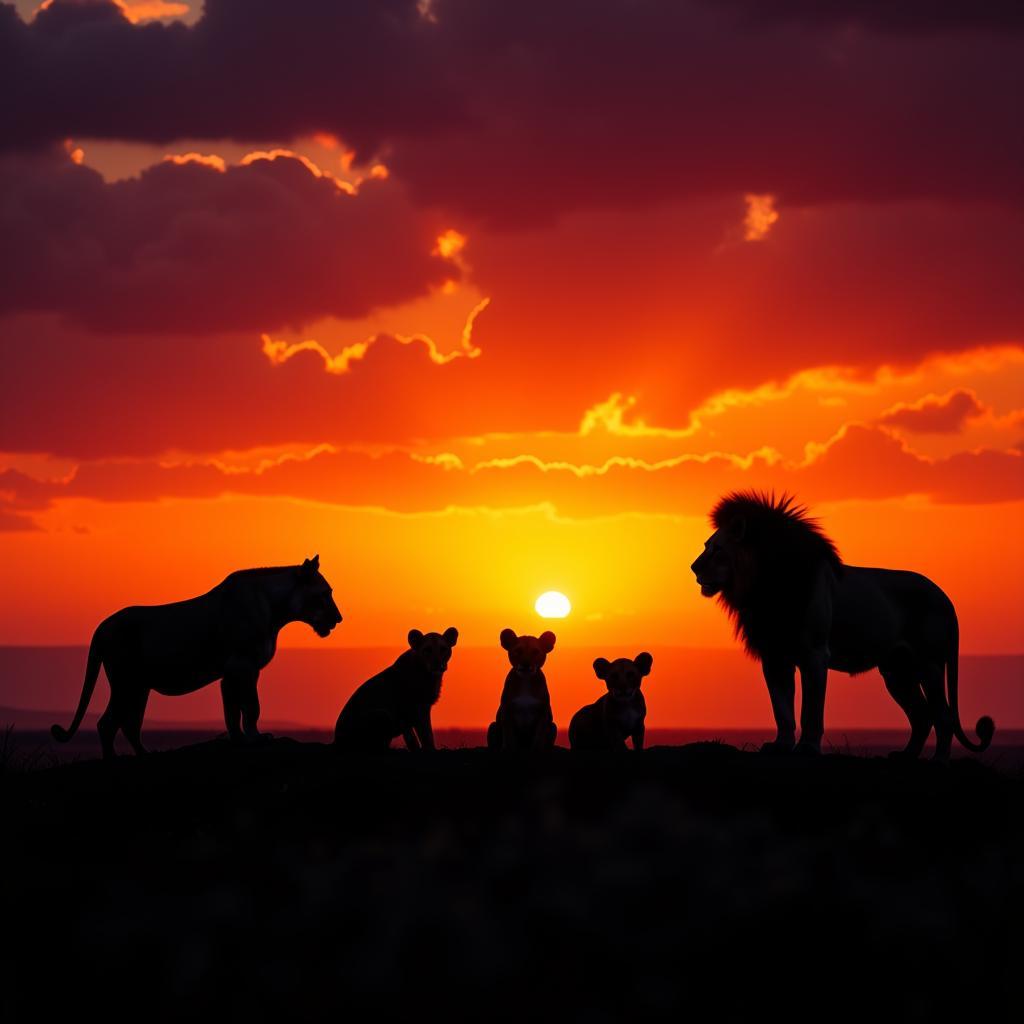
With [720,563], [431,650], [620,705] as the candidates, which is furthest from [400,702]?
[720,563]

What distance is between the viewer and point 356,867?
33.8ft

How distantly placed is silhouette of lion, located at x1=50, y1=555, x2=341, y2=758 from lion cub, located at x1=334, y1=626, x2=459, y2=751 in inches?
35.0

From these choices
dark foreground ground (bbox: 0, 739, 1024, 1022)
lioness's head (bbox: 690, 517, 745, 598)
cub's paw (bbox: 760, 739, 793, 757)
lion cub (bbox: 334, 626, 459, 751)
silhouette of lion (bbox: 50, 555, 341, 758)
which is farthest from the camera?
silhouette of lion (bbox: 50, 555, 341, 758)

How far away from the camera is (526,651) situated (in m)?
15.5

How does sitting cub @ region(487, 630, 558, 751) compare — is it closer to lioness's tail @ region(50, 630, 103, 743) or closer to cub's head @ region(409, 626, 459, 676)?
cub's head @ region(409, 626, 459, 676)

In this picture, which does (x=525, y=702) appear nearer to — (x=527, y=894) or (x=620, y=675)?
(x=620, y=675)

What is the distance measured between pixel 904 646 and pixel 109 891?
842 cm

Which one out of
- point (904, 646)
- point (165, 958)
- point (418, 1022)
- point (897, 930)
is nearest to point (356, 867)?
point (165, 958)

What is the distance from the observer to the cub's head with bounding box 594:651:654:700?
613 inches

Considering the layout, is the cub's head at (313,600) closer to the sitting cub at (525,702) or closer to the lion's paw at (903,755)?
the sitting cub at (525,702)

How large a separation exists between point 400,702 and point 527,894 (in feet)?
20.1

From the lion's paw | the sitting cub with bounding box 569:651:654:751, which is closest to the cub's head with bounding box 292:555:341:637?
the sitting cub with bounding box 569:651:654:751

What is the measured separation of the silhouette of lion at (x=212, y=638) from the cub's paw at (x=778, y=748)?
4659 millimetres

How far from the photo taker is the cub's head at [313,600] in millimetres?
16219
